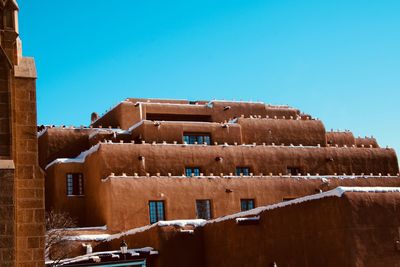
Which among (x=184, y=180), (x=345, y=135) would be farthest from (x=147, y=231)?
(x=345, y=135)

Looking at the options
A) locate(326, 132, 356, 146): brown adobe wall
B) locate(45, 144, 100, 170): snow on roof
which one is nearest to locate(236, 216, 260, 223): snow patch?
locate(45, 144, 100, 170): snow on roof

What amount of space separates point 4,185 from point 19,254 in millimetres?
1523

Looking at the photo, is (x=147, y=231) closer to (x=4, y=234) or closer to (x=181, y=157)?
(x=181, y=157)

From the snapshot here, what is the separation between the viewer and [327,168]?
41.5m

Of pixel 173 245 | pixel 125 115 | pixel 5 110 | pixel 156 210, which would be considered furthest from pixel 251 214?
pixel 125 115

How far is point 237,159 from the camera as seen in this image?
3906 centimetres

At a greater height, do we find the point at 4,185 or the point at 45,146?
the point at 45,146

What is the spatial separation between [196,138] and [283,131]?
21.6ft

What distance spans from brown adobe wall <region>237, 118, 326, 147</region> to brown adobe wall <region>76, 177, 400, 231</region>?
4588 millimetres

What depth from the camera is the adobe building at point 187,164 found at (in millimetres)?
35219

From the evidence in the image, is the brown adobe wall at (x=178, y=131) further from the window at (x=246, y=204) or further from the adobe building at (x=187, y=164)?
the window at (x=246, y=204)

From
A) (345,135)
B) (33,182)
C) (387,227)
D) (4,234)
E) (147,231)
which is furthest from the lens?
(345,135)

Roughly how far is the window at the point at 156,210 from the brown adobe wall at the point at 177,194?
29 centimetres

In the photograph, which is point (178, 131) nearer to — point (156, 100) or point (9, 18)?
point (156, 100)
